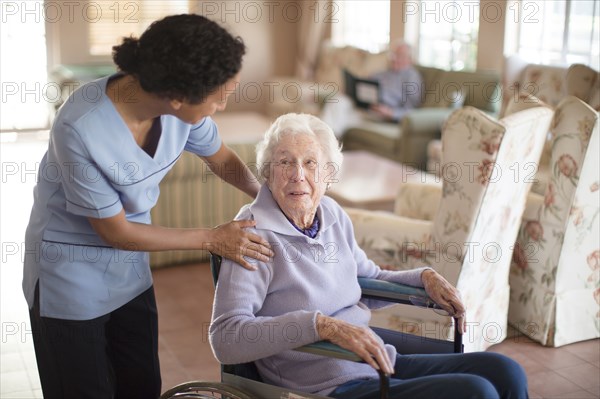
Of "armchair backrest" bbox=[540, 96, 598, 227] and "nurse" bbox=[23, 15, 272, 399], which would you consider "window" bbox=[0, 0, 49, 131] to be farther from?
"nurse" bbox=[23, 15, 272, 399]

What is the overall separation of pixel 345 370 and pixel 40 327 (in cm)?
77

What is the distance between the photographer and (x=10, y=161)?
23.0 feet

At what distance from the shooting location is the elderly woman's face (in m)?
2.03

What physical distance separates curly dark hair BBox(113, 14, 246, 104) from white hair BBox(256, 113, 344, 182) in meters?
0.44

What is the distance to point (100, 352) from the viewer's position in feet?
6.22

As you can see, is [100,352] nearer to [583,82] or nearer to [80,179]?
[80,179]

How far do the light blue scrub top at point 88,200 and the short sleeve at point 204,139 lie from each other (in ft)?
0.29

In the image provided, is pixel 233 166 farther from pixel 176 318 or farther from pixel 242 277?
pixel 176 318

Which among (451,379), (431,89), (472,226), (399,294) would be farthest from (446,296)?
(431,89)

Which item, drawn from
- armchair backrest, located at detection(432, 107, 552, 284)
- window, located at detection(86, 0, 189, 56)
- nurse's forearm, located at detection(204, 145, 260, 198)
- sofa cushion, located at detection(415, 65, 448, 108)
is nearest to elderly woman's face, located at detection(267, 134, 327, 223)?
nurse's forearm, located at detection(204, 145, 260, 198)

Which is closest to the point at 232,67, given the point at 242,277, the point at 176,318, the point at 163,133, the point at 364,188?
the point at 163,133

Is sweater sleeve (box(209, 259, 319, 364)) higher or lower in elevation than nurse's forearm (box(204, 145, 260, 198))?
lower

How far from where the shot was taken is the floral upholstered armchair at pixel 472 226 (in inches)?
108

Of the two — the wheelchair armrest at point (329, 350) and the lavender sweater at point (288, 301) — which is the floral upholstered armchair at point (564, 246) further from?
the wheelchair armrest at point (329, 350)
